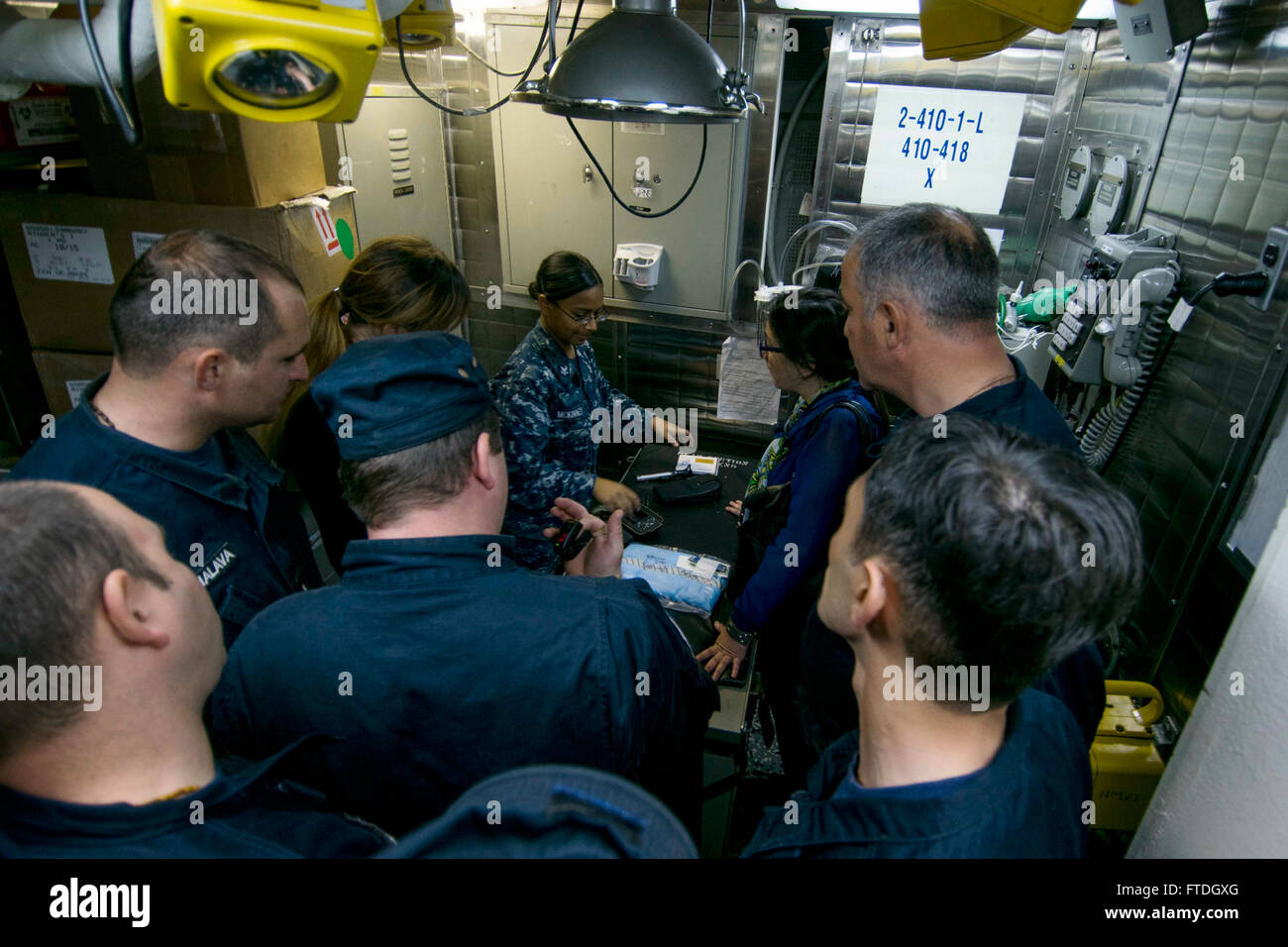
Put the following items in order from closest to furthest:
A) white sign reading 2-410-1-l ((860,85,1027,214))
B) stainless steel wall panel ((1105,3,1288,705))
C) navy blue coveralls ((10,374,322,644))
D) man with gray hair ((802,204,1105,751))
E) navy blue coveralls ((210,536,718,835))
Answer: navy blue coveralls ((210,536,718,835))
navy blue coveralls ((10,374,322,644))
man with gray hair ((802,204,1105,751))
stainless steel wall panel ((1105,3,1288,705))
white sign reading 2-410-1-l ((860,85,1027,214))

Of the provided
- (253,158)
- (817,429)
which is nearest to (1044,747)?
(817,429)

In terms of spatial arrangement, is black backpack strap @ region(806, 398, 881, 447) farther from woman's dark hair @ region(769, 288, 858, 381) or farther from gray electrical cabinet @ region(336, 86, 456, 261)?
gray electrical cabinet @ region(336, 86, 456, 261)

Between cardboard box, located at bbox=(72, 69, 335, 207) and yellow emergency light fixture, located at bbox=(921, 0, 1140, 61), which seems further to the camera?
cardboard box, located at bbox=(72, 69, 335, 207)

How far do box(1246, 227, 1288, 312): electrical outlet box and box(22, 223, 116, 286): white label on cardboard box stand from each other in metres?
3.06

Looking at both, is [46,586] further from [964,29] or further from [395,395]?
[964,29]

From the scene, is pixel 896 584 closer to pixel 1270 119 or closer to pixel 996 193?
pixel 1270 119

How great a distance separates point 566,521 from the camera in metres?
2.23

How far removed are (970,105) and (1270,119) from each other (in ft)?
4.77

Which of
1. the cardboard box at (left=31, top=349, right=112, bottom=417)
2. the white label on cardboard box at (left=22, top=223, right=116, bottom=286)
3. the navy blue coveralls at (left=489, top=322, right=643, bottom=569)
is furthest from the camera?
the navy blue coveralls at (left=489, top=322, right=643, bottom=569)

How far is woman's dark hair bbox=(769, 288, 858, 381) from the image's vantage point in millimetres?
1893

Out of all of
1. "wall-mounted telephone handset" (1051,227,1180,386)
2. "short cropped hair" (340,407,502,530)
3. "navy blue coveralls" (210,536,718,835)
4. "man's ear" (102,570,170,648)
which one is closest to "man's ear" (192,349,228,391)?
"short cropped hair" (340,407,502,530)

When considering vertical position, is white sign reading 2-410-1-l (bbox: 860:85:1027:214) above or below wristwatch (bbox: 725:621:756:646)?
above

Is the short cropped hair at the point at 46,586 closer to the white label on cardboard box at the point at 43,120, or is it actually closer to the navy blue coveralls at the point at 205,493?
the navy blue coveralls at the point at 205,493

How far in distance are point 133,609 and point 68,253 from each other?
6.08 feet
